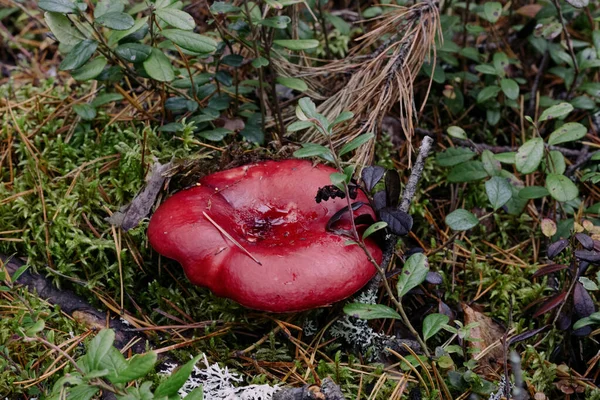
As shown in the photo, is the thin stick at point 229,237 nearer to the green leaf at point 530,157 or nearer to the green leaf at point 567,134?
the green leaf at point 530,157

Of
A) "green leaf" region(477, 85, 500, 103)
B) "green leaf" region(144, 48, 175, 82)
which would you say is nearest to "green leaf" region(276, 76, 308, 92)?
"green leaf" region(144, 48, 175, 82)

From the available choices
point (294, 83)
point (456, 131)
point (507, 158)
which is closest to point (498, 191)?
point (507, 158)

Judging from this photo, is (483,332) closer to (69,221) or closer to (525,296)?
(525,296)

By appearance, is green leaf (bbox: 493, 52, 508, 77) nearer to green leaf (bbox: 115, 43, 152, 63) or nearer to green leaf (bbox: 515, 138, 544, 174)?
green leaf (bbox: 515, 138, 544, 174)

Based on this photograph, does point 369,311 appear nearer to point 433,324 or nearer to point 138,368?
point 433,324

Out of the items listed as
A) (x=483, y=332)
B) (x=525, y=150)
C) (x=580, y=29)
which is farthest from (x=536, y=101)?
(x=483, y=332)

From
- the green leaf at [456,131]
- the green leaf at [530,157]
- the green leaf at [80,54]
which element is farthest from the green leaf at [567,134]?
the green leaf at [80,54]
